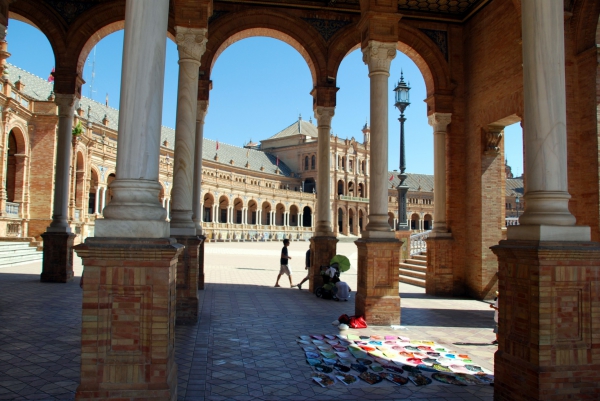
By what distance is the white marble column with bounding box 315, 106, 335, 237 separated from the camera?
45.5 feet

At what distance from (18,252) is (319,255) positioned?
16461 millimetres

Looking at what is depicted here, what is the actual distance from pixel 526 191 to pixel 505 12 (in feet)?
28.5

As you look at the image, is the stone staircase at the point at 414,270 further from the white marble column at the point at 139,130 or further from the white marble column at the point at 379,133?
the white marble column at the point at 139,130

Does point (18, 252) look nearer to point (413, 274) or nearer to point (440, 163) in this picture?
point (413, 274)

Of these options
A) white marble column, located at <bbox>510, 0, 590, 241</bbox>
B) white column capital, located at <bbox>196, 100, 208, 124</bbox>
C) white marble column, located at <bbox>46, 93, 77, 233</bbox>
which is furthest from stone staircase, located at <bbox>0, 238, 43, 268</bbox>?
white marble column, located at <bbox>510, 0, 590, 241</bbox>

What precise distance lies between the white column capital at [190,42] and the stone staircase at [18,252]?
15.6 m

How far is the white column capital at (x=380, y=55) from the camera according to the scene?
32.1 feet

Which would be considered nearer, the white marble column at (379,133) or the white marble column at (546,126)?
the white marble column at (546,126)

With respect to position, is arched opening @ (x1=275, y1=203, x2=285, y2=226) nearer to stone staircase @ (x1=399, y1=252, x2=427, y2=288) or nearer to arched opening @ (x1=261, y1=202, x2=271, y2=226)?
arched opening @ (x1=261, y1=202, x2=271, y2=226)

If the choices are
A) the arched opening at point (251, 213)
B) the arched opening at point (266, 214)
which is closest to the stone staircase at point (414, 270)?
the arched opening at point (251, 213)

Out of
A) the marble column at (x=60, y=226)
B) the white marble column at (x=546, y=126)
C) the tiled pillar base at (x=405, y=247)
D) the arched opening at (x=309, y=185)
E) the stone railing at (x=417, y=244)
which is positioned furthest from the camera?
the arched opening at (x=309, y=185)

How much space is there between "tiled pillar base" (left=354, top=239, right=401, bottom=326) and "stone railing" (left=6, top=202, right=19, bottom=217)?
950 inches

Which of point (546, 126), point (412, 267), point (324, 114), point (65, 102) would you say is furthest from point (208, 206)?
point (546, 126)

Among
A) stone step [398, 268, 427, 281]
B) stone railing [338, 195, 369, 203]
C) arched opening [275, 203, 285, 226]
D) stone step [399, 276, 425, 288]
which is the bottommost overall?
stone step [399, 276, 425, 288]
